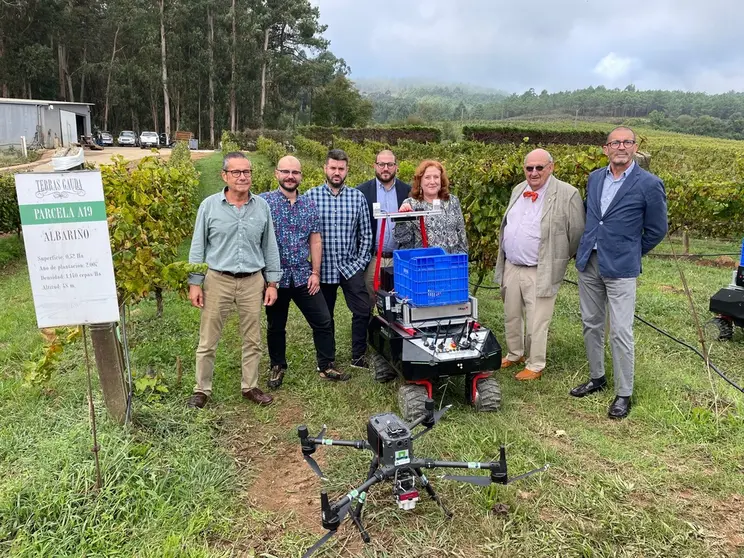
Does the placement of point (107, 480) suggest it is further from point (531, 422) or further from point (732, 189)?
point (732, 189)

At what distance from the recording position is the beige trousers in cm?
509

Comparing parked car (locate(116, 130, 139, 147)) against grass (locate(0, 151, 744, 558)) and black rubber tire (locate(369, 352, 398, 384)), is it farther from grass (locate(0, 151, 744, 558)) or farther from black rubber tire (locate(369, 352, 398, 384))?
black rubber tire (locate(369, 352, 398, 384))

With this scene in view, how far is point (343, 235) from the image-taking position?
486 centimetres

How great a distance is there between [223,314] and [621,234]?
3013mm

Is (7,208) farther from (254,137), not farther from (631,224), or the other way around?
(254,137)

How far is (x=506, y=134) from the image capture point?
37.8 m

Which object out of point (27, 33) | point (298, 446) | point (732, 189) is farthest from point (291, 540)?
point (27, 33)

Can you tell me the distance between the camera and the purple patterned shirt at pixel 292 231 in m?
4.53

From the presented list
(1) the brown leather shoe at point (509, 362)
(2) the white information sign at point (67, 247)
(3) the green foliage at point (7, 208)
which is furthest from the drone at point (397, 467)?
(3) the green foliage at point (7, 208)

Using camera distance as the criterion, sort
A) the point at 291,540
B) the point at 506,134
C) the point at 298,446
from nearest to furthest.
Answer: the point at 291,540 → the point at 298,446 → the point at 506,134

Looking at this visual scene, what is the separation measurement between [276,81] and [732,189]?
4503cm

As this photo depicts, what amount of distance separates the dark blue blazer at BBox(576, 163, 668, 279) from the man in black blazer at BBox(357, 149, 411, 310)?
5.64 feet

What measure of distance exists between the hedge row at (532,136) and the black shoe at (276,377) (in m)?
34.8

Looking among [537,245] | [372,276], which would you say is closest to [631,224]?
[537,245]
